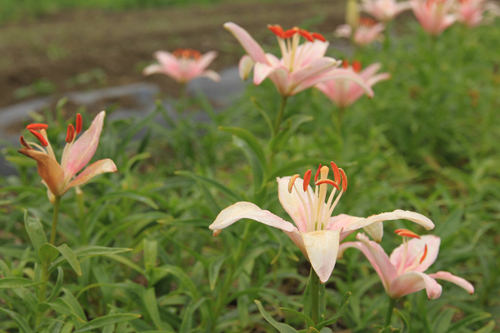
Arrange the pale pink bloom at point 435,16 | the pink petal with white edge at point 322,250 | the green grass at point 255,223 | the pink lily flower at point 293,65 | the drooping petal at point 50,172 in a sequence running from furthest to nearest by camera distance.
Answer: the pale pink bloom at point 435,16 < the green grass at point 255,223 < the pink lily flower at point 293,65 < the drooping petal at point 50,172 < the pink petal with white edge at point 322,250

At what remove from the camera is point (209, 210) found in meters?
1.45

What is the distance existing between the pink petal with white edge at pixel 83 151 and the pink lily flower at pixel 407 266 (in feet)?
1.92

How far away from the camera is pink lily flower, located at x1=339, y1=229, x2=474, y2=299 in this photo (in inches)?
37.6

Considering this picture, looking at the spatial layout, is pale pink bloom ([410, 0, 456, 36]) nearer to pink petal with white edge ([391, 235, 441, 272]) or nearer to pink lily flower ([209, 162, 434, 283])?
pink petal with white edge ([391, 235, 441, 272])

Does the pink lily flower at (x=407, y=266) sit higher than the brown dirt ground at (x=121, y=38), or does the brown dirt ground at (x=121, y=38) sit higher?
the pink lily flower at (x=407, y=266)

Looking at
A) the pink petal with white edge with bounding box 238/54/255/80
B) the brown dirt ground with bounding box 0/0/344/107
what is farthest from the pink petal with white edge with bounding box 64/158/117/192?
the brown dirt ground with bounding box 0/0/344/107

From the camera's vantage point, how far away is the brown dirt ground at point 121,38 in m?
3.90

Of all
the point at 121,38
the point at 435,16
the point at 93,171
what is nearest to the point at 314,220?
the point at 93,171

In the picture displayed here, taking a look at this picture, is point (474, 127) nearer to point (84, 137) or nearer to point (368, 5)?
point (368, 5)

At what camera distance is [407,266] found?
3.60 feet

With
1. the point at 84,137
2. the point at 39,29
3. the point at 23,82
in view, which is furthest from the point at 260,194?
the point at 39,29

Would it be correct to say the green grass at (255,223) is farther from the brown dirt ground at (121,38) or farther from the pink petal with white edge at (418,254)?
the brown dirt ground at (121,38)

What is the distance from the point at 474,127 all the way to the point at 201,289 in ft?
7.67

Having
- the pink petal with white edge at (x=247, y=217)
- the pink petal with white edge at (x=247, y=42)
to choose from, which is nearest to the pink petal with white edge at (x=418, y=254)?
the pink petal with white edge at (x=247, y=217)
